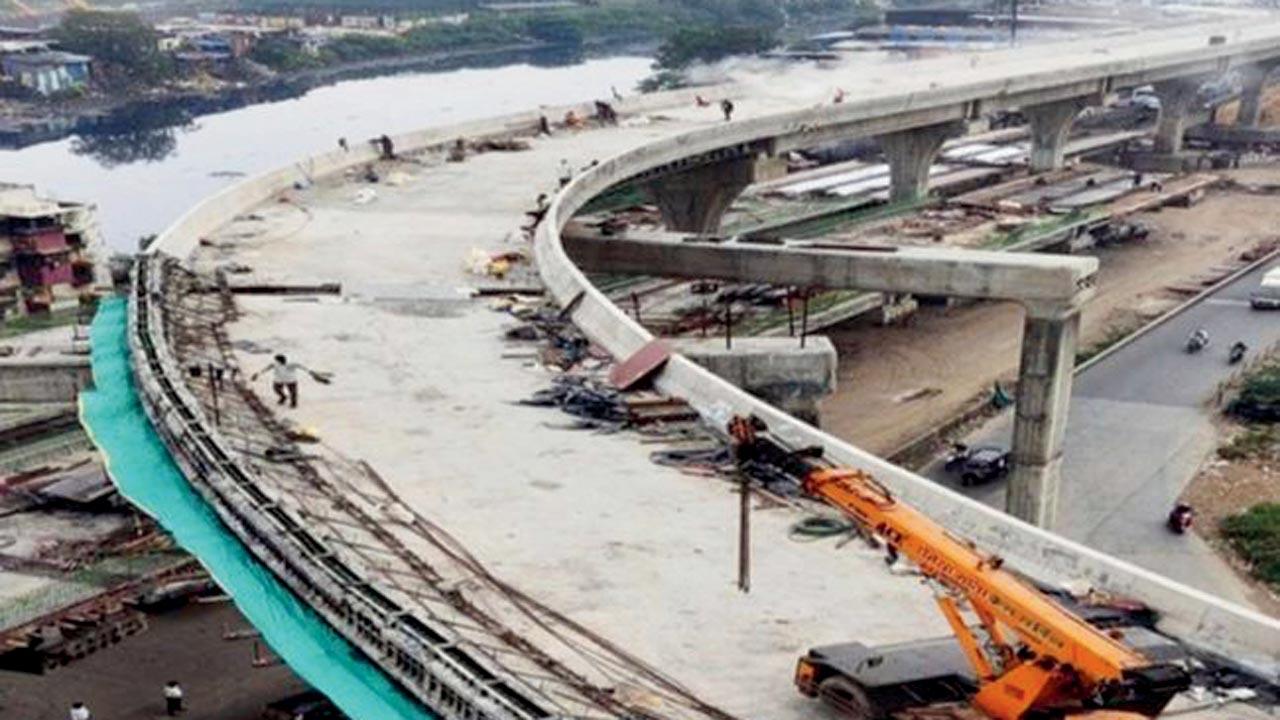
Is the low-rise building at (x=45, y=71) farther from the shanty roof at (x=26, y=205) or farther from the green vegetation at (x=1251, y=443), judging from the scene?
the green vegetation at (x=1251, y=443)

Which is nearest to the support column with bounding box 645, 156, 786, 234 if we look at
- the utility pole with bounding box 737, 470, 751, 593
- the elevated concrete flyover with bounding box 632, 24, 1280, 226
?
the elevated concrete flyover with bounding box 632, 24, 1280, 226

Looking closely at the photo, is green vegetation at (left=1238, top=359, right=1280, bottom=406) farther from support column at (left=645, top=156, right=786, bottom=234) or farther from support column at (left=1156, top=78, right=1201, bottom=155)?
support column at (left=1156, top=78, right=1201, bottom=155)

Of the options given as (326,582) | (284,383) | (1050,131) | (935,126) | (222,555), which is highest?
(284,383)

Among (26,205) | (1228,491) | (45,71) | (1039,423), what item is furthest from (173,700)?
(45,71)

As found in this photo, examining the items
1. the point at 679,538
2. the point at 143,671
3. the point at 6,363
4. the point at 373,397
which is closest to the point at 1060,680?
the point at 679,538

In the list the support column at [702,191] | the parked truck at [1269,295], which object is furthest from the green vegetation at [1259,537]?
the support column at [702,191]

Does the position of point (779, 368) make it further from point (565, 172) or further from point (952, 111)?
point (952, 111)
